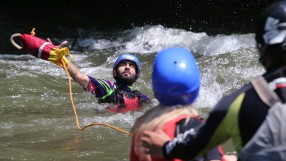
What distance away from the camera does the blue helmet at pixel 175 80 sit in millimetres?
2369

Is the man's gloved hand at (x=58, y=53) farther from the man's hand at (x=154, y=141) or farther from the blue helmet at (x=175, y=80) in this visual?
the man's hand at (x=154, y=141)

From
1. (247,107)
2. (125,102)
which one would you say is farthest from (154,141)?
(125,102)

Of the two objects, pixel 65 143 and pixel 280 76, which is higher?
pixel 280 76

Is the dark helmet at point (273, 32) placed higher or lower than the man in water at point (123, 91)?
higher

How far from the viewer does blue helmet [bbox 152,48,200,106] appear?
237 cm

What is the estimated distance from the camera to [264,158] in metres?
2.02

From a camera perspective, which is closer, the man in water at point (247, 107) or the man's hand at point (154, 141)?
the man in water at point (247, 107)

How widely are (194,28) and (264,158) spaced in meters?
13.2

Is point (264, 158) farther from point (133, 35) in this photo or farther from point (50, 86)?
point (133, 35)

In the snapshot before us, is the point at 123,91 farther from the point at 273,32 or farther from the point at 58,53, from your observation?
the point at 273,32

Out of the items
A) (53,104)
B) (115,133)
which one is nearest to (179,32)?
(53,104)

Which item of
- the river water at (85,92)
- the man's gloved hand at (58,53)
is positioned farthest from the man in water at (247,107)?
the man's gloved hand at (58,53)

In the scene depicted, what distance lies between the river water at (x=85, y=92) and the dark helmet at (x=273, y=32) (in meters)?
2.99

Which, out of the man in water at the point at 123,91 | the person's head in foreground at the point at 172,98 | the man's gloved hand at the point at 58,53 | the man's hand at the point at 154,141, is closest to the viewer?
the man's hand at the point at 154,141
